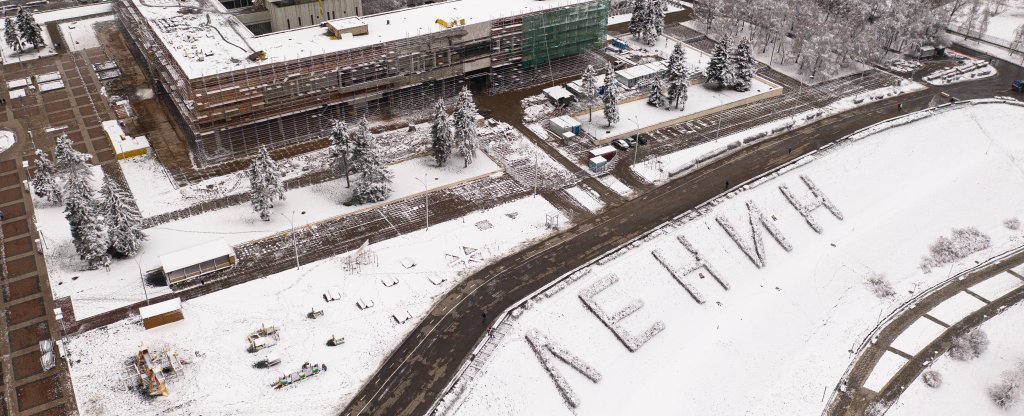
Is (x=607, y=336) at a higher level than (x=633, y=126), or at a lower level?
lower

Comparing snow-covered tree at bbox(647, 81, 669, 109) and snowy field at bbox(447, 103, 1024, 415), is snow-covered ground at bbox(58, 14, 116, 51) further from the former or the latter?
snowy field at bbox(447, 103, 1024, 415)

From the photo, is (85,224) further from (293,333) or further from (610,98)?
(610,98)

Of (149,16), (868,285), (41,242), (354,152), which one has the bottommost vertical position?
(868,285)

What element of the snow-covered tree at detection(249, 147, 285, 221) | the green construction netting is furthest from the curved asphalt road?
the green construction netting

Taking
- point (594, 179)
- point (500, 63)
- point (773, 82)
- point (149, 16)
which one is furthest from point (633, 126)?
point (149, 16)

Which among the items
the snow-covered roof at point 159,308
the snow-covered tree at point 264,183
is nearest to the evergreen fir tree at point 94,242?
the snow-covered roof at point 159,308

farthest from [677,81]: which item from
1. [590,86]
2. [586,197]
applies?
[586,197]

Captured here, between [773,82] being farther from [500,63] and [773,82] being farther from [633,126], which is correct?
[500,63]
